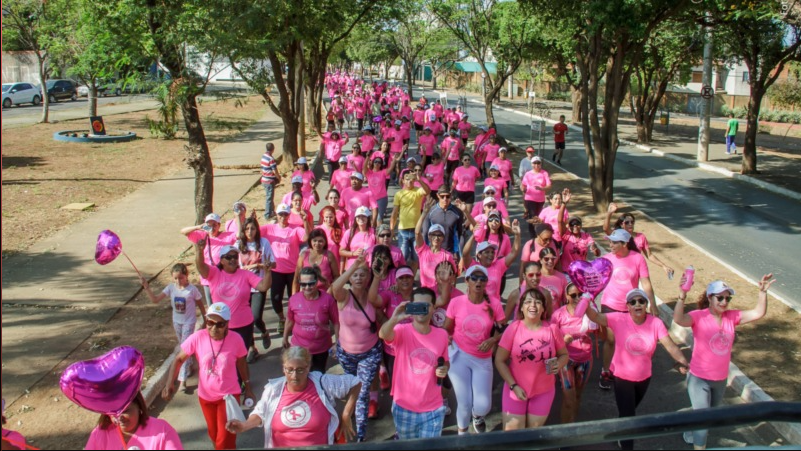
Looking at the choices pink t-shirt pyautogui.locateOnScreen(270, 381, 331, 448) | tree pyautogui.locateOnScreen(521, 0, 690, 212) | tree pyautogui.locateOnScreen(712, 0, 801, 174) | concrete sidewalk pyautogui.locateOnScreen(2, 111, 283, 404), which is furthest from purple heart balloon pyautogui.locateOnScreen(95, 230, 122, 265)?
A: tree pyautogui.locateOnScreen(712, 0, 801, 174)

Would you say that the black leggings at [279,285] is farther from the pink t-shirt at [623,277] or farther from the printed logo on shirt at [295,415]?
the printed logo on shirt at [295,415]

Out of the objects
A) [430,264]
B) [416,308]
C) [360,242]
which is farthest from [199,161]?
[416,308]

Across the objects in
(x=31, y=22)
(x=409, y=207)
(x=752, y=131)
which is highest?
(x=31, y=22)

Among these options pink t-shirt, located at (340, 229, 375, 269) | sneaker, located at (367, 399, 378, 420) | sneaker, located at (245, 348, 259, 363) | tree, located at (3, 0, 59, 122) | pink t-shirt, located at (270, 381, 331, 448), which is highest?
tree, located at (3, 0, 59, 122)

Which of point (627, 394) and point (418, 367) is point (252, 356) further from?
point (627, 394)

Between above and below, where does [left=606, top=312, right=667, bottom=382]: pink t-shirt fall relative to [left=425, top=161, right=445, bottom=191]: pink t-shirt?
below

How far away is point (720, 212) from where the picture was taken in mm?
16578

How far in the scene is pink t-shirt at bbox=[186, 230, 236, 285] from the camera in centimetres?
716

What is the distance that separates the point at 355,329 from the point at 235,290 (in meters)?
1.28

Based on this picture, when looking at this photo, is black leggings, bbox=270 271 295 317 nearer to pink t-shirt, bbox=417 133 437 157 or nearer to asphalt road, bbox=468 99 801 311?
asphalt road, bbox=468 99 801 311

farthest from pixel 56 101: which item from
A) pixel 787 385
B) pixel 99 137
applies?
pixel 787 385

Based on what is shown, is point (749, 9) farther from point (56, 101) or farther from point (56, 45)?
point (56, 101)

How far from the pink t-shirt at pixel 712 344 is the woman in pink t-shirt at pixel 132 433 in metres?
3.99

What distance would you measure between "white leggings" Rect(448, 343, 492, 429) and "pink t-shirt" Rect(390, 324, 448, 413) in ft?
1.88
